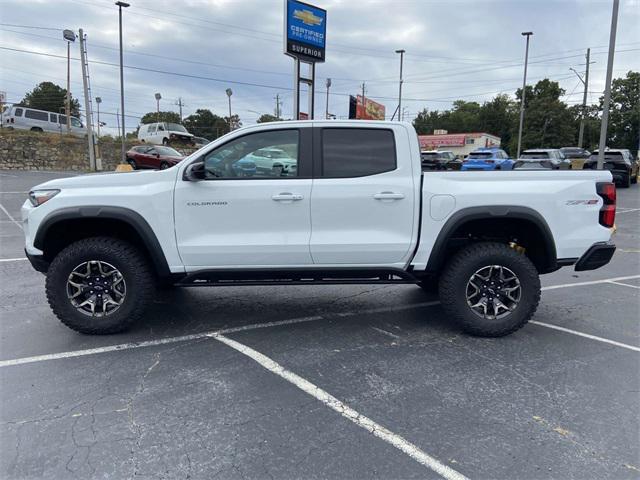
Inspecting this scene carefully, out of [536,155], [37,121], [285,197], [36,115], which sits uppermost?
[36,115]

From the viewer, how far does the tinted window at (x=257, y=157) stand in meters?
4.17

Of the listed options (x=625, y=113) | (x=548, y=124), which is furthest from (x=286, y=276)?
(x=625, y=113)

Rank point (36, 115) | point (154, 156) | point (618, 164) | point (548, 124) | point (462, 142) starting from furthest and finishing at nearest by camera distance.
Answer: point (548, 124) < point (462, 142) < point (36, 115) < point (154, 156) < point (618, 164)

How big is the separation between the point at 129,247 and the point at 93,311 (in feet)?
2.15

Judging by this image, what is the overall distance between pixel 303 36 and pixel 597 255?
14.5 m

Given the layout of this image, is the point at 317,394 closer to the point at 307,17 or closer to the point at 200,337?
the point at 200,337

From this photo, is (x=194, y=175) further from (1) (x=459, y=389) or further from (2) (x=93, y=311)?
(1) (x=459, y=389)

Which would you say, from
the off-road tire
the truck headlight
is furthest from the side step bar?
the truck headlight

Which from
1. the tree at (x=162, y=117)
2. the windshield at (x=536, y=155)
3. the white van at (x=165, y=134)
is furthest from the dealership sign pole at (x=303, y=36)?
the tree at (x=162, y=117)

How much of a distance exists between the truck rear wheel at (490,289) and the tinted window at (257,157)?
1.77 meters

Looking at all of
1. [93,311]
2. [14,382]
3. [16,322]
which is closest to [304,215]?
[93,311]

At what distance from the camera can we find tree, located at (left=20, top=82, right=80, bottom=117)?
73.0m

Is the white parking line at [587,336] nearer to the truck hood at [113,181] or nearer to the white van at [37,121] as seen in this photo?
the truck hood at [113,181]

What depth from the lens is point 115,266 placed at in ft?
13.4
